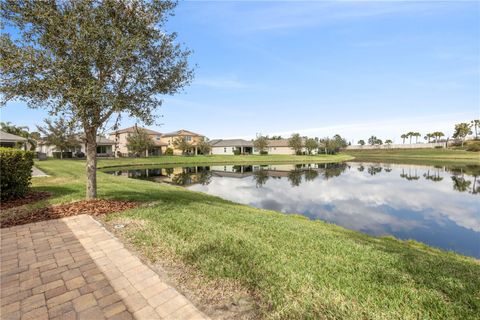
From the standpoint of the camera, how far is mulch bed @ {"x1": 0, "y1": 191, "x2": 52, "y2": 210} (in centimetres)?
877

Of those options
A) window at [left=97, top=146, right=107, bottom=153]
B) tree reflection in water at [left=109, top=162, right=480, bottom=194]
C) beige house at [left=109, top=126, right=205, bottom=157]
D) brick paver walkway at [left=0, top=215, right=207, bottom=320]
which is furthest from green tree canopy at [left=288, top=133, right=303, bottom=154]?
brick paver walkway at [left=0, top=215, right=207, bottom=320]

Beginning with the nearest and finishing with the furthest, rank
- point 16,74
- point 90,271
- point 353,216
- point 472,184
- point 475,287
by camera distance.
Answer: point 475,287 < point 90,271 < point 16,74 < point 353,216 < point 472,184

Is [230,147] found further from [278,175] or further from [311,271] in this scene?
[311,271]

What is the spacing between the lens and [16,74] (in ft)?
23.7

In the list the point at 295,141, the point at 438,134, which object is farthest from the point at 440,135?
the point at 295,141

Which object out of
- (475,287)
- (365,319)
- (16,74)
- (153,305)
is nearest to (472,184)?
(475,287)

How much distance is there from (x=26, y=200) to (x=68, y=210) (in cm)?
294

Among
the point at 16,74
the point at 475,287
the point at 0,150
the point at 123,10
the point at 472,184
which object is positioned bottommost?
the point at 472,184

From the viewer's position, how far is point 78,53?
23.7 feet

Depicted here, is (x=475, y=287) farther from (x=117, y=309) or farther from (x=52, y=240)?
(x=52, y=240)

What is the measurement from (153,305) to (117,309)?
1.60 feet

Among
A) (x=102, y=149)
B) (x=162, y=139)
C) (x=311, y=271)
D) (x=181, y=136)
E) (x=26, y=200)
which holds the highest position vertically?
(x=181, y=136)

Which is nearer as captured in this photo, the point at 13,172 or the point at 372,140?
the point at 13,172

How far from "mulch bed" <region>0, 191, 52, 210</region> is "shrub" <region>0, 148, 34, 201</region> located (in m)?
0.26
